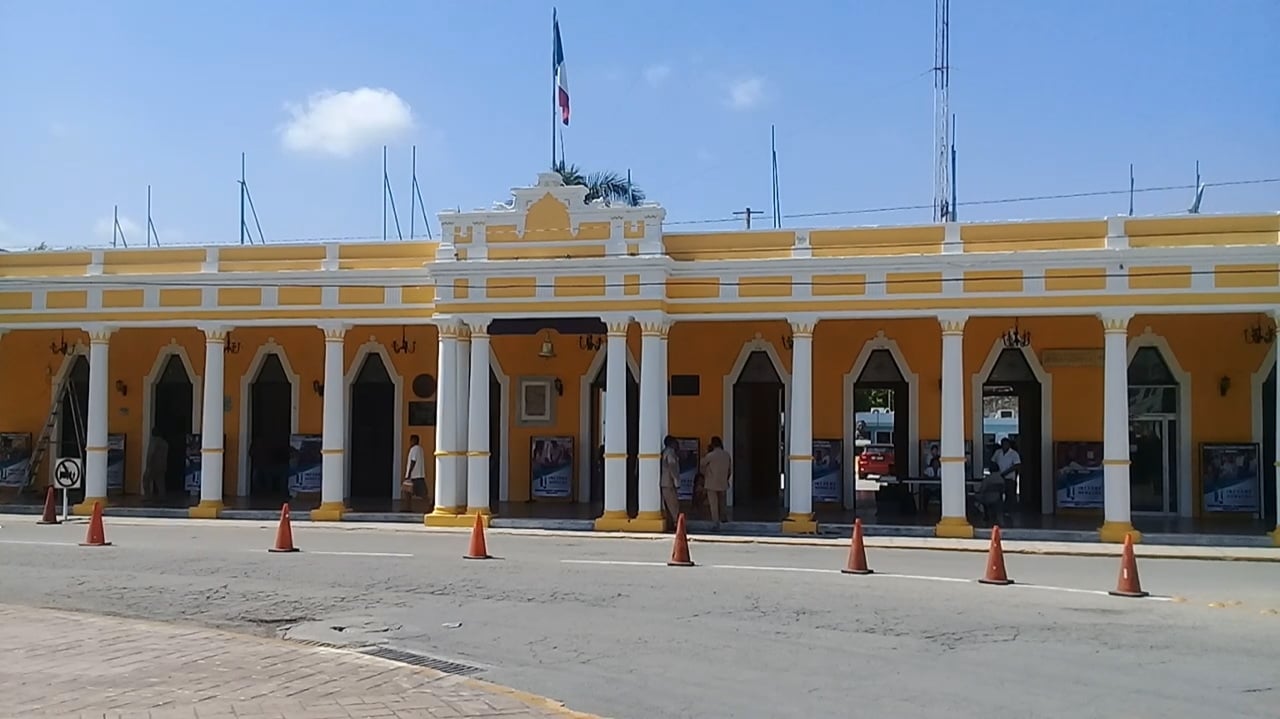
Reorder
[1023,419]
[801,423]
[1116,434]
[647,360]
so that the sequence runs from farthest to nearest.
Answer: [1023,419] → [647,360] → [801,423] → [1116,434]

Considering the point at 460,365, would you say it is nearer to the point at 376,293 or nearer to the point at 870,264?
the point at 376,293

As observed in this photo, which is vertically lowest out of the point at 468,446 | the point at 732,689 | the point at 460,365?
the point at 732,689

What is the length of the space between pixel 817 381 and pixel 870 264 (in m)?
4.14

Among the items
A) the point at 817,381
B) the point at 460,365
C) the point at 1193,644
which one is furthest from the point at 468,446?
the point at 1193,644

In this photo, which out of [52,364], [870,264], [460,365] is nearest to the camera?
[870,264]

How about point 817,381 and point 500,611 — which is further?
point 817,381

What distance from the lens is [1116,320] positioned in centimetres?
2041

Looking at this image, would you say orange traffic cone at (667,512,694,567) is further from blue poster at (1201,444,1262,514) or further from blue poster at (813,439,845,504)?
blue poster at (1201,444,1262,514)

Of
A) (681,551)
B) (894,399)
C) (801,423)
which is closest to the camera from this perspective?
(681,551)

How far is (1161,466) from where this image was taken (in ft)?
77.5

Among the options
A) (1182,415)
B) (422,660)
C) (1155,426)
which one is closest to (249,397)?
(1155,426)

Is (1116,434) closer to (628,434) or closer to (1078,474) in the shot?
(1078,474)

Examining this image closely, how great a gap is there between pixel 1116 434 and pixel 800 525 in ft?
17.6

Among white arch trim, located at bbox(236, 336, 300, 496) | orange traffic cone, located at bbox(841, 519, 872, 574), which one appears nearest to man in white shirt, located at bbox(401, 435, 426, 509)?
white arch trim, located at bbox(236, 336, 300, 496)
